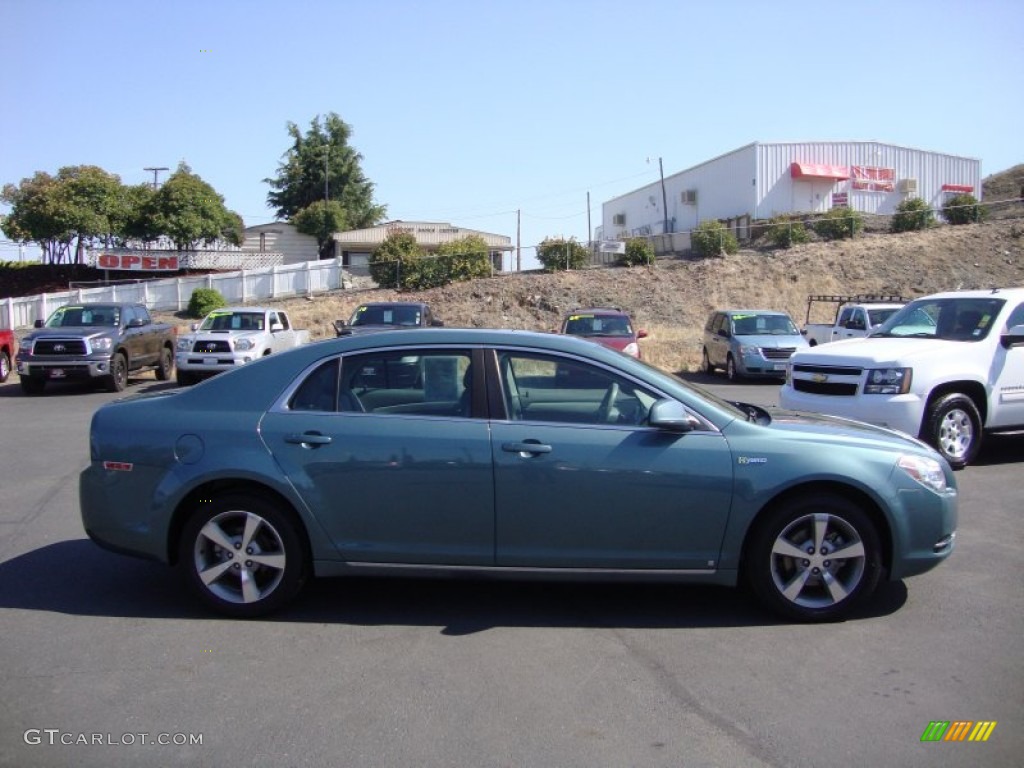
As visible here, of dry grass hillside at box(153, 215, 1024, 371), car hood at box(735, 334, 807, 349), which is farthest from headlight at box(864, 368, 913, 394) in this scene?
dry grass hillside at box(153, 215, 1024, 371)

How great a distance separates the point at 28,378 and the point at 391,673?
650 inches

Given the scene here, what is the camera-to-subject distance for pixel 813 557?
4992mm

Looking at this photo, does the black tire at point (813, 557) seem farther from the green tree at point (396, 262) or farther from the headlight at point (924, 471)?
the green tree at point (396, 262)

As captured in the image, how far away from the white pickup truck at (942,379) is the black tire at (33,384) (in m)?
15.0

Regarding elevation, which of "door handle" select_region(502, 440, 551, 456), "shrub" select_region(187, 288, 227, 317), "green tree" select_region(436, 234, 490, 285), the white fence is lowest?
"door handle" select_region(502, 440, 551, 456)

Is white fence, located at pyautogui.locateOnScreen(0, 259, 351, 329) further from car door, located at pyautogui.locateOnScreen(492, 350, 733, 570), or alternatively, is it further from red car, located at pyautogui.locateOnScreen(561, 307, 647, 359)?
car door, located at pyautogui.locateOnScreen(492, 350, 733, 570)

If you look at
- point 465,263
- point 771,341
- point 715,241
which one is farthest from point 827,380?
point 715,241

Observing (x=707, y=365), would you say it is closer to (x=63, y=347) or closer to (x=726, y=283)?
(x=726, y=283)

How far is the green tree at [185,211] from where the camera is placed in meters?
44.0

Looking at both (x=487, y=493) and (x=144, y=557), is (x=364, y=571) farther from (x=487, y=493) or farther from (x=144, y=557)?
(x=144, y=557)

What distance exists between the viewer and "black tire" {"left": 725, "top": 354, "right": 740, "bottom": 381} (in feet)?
68.0

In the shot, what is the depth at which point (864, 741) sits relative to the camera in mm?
3746

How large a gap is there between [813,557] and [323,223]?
49217 mm

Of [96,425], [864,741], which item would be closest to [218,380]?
[96,425]
